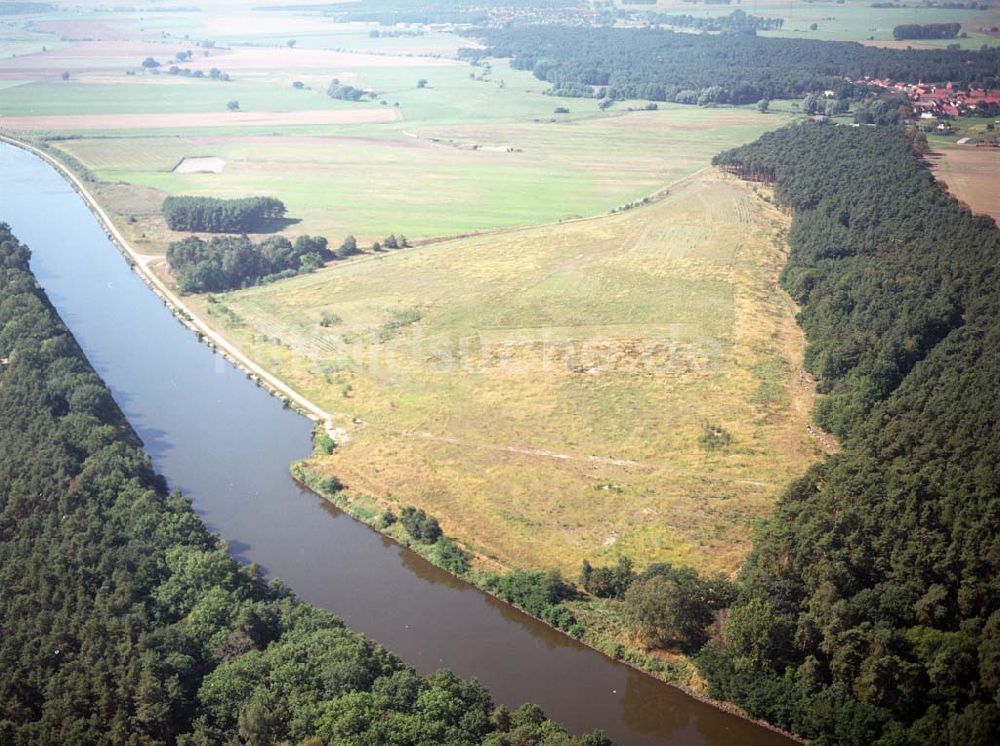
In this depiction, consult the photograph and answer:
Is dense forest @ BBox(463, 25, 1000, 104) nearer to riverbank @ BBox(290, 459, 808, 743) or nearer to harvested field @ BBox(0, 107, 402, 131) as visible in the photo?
harvested field @ BBox(0, 107, 402, 131)

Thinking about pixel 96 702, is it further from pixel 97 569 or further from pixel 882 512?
pixel 882 512

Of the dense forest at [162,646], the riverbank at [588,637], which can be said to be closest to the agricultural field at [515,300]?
the riverbank at [588,637]

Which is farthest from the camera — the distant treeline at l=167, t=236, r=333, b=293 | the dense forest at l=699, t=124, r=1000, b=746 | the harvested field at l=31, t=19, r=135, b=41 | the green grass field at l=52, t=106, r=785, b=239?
the harvested field at l=31, t=19, r=135, b=41

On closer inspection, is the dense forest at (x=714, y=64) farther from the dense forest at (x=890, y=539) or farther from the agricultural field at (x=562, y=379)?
the dense forest at (x=890, y=539)

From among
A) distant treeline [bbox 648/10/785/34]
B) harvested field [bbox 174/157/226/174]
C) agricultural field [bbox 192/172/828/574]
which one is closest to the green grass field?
harvested field [bbox 174/157/226/174]

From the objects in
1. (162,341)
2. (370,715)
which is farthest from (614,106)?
(370,715)

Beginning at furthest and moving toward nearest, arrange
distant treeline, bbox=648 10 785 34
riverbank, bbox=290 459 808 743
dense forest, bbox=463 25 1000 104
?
distant treeline, bbox=648 10 785 34 < dense forest, bbox=463 25 1000 104 < riverbank, bbox=290 459 808 743

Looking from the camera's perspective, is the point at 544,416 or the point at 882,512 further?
the point at 544,416
